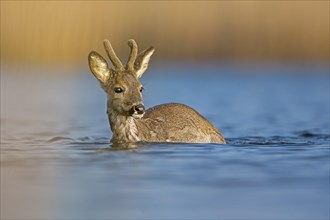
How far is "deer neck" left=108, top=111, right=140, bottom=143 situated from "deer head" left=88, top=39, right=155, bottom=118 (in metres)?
0.07

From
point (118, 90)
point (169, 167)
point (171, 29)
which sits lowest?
point (169, 167)

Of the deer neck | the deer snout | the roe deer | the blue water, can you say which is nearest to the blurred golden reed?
the blue water

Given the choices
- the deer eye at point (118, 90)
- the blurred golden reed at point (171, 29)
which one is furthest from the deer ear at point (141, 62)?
the blurred golden reed at point (171, 29)

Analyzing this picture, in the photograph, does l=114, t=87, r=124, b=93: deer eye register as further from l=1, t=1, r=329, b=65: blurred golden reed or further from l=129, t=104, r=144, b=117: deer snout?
l=1, t=1, r=329, b=65: blurred golden reed

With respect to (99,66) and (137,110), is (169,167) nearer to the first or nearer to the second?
(137,110)

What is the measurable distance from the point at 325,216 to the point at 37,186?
117 inches

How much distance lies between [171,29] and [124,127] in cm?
2353

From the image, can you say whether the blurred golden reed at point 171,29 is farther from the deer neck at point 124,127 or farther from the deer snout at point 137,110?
the deer snout at point 137,110

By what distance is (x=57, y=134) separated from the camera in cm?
Answer: 1669

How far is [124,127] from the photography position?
12.9 meters

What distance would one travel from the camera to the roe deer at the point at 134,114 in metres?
12.8

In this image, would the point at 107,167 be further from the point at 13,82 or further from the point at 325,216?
the point at 13,82

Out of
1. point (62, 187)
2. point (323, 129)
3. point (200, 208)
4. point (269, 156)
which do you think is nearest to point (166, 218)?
point (200, 208)

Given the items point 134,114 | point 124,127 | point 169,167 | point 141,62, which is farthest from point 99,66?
point 169,167
